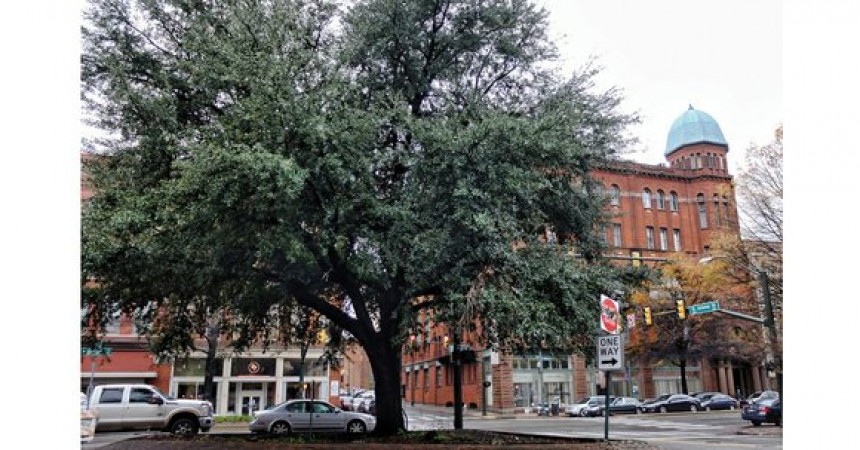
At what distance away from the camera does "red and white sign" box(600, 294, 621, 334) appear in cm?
1305

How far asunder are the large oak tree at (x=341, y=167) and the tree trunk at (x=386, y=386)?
69mm

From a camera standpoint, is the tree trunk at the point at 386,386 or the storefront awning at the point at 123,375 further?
the storefront awning at the point at 123,375

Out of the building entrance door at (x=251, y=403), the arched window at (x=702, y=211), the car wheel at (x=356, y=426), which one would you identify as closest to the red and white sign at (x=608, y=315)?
the car wheel at (x=356, y=426)

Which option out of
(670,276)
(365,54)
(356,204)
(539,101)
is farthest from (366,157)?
(670,276)

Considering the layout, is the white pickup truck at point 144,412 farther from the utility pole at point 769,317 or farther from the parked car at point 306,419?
the utility pole at point 769,317

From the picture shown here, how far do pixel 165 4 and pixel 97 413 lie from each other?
1403cm

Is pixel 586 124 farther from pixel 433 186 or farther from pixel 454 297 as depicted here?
pixel 454 297

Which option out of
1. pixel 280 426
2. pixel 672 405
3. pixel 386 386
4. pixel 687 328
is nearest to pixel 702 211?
pixel 687 328

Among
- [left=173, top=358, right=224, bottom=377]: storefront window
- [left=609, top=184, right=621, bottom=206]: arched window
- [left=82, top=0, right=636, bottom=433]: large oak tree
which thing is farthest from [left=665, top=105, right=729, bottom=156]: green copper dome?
[left=82, top=0, right=636, bottom=433]: large oak tree

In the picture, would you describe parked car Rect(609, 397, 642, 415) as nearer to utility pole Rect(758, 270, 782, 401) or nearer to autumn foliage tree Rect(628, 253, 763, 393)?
autumn foliage tree Rect(628, 253, 763, 393)

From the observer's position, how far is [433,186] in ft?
41.7

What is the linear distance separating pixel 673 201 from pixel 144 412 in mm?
48669

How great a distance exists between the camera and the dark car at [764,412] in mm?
27423

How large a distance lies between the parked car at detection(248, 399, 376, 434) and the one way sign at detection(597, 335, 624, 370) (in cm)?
1158
